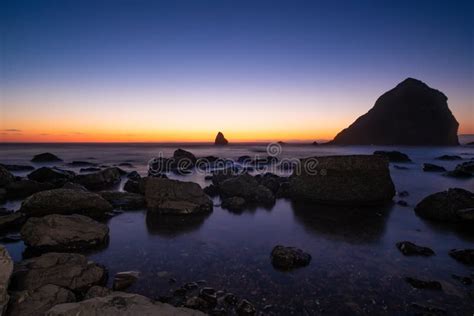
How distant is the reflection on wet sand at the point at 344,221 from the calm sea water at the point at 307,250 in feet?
0.11

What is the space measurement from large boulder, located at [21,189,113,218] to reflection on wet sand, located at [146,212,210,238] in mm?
1917

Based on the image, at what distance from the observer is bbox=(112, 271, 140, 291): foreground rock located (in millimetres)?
5570

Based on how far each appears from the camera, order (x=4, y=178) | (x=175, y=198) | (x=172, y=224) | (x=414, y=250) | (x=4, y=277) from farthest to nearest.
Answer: (x=4, y=178), (x=175, y=198), (x=172, y=224), (x=414, y=250), (x=4, y=277)

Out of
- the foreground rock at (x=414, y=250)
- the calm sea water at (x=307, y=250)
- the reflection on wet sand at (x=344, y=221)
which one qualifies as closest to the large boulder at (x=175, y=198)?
the calm sea water at (x=307, y=250)

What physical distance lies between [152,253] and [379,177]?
1054cm

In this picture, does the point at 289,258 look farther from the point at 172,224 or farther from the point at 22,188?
the point at 22,188

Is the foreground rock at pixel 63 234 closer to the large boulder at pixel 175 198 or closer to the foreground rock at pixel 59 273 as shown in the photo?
the foreground rock at pixel 59 273

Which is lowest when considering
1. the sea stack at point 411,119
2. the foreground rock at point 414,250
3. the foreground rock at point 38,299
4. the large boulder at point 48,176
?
the foreground rock at point 414,250

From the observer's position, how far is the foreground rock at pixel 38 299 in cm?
428

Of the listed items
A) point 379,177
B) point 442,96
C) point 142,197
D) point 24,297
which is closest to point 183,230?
point 142,197

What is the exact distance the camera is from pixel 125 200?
1226 centimetres

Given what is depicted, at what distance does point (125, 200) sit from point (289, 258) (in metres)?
8.20

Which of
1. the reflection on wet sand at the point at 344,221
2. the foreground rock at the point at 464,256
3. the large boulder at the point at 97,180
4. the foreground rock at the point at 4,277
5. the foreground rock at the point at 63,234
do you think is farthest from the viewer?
the large boulder at the point at 97,180

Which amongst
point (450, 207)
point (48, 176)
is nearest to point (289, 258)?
point (450, 207)
